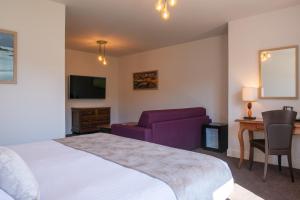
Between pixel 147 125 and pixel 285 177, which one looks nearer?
pixel 285 177

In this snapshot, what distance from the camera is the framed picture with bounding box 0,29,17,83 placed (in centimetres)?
269

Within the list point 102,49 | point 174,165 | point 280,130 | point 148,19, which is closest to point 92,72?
point 102,49

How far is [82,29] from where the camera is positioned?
4.47 m

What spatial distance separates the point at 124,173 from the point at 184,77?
453 cm

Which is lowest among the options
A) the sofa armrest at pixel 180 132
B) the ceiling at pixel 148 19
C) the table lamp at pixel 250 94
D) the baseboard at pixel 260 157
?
the baseboard at pixel 260 157

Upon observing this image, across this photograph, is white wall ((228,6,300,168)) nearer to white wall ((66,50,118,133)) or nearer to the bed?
the bed

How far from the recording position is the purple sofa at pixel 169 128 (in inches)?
133

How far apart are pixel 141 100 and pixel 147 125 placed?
3.33 metres

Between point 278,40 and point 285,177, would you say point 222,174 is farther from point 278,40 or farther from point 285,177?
point 278,40

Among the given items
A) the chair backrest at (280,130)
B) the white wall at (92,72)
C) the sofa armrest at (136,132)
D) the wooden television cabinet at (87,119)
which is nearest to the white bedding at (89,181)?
the sofa armrest at (136,132)

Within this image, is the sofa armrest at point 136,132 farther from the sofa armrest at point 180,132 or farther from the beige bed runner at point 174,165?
the beige bed runner at point 174,165

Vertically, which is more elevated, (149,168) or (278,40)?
(278,40)

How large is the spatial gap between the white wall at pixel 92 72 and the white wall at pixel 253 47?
4.38 m

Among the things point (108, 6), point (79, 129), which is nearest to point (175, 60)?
point (108, 6)
